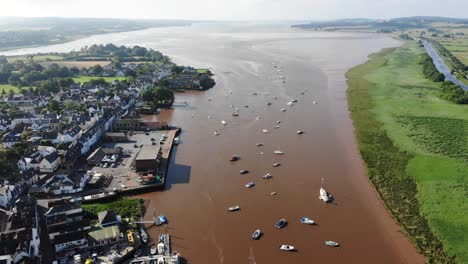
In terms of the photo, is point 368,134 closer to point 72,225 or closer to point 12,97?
point 72,225

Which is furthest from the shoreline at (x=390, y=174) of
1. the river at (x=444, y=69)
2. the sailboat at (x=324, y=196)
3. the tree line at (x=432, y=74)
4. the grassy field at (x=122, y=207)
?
the river at (x=444, y=69)

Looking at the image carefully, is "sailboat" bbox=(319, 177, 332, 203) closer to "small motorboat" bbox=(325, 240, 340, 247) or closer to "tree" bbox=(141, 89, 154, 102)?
"small motorboat" bbox=(325, 240, 340, 247)

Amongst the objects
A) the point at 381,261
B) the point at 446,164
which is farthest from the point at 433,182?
the point at 381,261

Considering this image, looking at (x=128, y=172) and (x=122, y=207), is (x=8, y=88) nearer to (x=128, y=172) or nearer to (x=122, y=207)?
(x=128, y=172)

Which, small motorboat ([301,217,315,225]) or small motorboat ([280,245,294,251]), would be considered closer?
small motorboat ([280,245,294,251])

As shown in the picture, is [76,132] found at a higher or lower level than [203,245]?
higher

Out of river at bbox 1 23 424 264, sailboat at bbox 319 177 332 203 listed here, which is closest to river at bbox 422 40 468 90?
river at bbox 1 23 424 264

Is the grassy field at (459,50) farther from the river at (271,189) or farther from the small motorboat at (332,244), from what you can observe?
the small motorboat at (332,244)

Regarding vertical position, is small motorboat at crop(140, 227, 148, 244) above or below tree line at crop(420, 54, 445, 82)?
below

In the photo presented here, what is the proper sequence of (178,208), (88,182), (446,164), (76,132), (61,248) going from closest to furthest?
(61,248) → (178,208) → (88,182) → (446,164) → (76,132)
